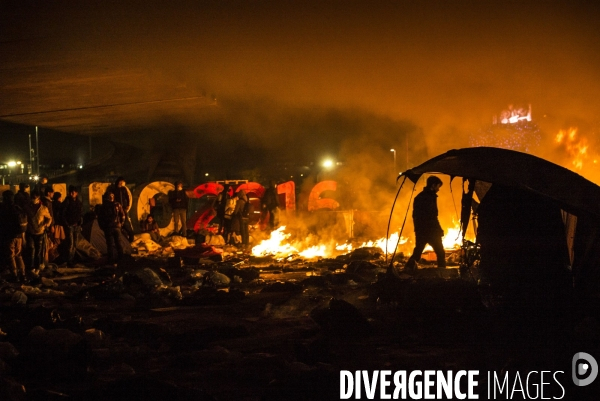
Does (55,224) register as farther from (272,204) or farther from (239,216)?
(272,204)

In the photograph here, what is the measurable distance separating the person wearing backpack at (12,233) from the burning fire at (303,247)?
5760 millimetres

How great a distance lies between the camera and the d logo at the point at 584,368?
4.61m

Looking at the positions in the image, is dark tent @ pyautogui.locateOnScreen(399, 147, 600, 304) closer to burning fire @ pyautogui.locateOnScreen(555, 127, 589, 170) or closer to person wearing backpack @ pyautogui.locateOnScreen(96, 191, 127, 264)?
person wearing backpack @ pyautogui.locateOnScreen(96, 191, 127, 264)

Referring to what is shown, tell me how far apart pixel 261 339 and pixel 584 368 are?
3087 mm

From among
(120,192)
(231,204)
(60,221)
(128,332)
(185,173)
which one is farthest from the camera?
(185,173)

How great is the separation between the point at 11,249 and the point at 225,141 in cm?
2476

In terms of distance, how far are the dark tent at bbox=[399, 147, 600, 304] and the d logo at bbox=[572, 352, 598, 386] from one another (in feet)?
3.27

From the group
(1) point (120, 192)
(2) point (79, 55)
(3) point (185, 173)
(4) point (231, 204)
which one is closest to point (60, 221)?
(1) point (120, 192)

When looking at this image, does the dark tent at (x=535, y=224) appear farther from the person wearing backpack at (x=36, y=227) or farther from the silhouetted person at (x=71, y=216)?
the silhouetted person at (x=71, y=216)

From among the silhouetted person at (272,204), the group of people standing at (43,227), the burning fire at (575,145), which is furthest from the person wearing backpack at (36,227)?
the burning fire at (575,145)

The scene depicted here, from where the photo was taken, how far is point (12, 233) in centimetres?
977

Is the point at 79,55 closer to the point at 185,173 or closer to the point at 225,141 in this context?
the point at 185,173

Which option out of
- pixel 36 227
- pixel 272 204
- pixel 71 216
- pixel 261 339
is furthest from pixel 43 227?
pixel 272 204

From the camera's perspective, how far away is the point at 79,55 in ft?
40.5
